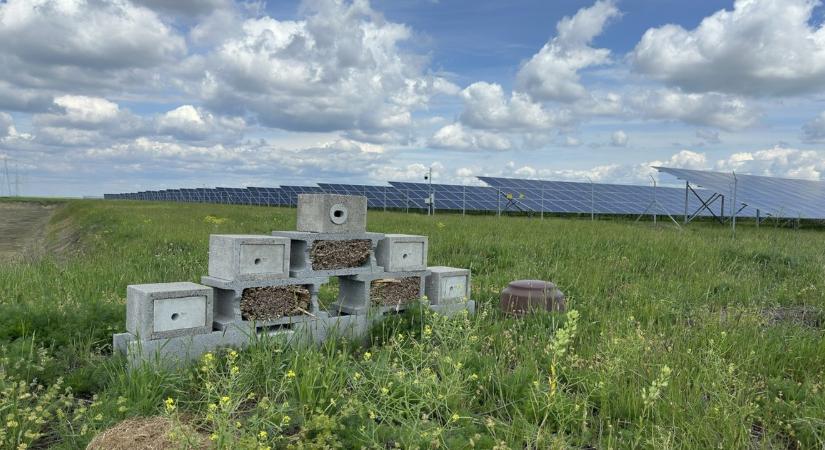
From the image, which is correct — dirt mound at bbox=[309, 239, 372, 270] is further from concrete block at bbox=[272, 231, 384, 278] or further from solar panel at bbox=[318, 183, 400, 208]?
solar panel at bbox=[318, 183, 400, 208]

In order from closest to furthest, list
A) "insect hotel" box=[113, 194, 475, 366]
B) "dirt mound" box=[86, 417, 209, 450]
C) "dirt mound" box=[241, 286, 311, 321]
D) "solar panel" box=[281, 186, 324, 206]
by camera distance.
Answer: "dirt mound" box=[86, 417, 209, 450] → "insect hotel" box=[113, 194, 475, 366] → "dirt mound" box=[241, 286, 311, 321] → "solar panel" box=[281, 186, 324, 206]

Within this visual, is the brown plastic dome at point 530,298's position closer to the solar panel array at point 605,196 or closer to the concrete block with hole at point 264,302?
the concrete block with hole at point 264,302

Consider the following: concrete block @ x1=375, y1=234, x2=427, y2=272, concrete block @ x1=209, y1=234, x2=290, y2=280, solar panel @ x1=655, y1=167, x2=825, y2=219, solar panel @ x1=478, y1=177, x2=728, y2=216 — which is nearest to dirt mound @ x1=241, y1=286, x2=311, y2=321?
concrete block @ x1=209, y1=234, x2=290, y2=280

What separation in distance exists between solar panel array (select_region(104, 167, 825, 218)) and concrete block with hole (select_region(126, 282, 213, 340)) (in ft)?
62.1

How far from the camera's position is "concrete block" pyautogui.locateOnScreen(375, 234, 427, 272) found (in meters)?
5.64

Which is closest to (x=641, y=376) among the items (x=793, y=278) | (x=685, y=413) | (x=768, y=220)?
(x=685, y=413)

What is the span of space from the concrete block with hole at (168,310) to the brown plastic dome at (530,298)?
3111 mm

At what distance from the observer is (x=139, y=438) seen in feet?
9.93

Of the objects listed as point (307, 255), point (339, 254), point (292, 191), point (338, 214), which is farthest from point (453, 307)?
point (292, 191)

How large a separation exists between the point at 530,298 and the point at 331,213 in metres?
→ 2.32

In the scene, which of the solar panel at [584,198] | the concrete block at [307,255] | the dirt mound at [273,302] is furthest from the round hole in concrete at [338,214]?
the solar panel at [584,198]

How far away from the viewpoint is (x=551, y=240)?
1182 cm

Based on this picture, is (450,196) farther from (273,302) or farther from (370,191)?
(273,302)

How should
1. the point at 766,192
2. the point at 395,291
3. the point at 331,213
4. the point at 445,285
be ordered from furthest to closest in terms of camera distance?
the point at 766,192 → the point at 445,285 → the point at 395,291 → the point at 331,213
